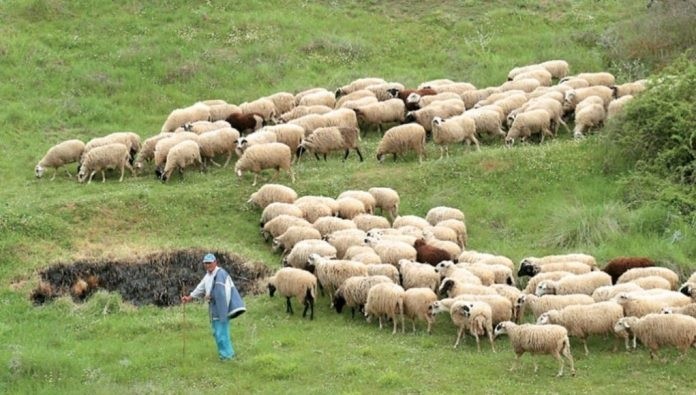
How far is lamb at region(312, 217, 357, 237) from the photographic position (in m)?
23.0

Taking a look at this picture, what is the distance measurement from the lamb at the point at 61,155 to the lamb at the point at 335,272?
386 inches

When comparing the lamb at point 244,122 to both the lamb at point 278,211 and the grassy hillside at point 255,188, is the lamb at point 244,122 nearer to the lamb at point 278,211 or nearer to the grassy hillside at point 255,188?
the grassy hillside at point 255,188

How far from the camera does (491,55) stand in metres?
36.3

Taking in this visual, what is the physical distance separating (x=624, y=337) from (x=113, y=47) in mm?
22914

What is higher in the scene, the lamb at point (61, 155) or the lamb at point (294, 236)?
the lamb at point (61, 155)

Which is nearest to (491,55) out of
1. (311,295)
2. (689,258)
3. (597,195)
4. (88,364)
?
(597,195)

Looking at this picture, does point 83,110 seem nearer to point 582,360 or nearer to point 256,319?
point 256,319

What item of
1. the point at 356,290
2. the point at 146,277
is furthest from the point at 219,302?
the point at 146,277

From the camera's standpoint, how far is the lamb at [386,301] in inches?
741

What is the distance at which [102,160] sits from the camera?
1051 inches

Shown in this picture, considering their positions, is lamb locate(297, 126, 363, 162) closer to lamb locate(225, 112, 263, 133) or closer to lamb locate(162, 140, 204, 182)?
lamb locate(225, 112, 263, 133)

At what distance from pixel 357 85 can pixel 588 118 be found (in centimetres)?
758

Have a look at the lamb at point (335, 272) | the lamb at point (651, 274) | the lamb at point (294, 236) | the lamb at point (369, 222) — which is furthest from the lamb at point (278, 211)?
the lamb at point (651, 274)

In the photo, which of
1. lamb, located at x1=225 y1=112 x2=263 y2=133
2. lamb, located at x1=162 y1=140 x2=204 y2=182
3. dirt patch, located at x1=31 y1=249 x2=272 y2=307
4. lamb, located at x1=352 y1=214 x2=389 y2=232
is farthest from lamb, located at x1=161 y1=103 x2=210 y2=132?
lamb, located at x1=352 y1=214 x2=389 y2=232
